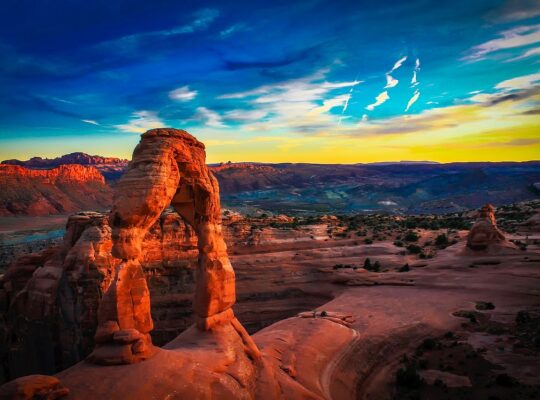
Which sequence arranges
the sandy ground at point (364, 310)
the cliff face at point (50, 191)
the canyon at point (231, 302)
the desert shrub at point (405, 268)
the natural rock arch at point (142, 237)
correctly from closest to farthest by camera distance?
the natural rock arch at point (142, 237), the canyon at point (231, 302), the sandy ground at point (364, 310), the desert shrub at point (405, 268), the cliff face at point (50, 191)

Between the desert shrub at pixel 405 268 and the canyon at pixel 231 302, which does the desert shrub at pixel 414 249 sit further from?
the desert shrub at pixel 405 268

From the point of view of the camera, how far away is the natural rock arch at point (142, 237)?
8.59 m

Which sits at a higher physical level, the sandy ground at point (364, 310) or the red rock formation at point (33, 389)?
the red rock formation at point (33, 389)

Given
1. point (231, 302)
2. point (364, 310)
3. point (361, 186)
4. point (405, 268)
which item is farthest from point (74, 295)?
point (361, 186)

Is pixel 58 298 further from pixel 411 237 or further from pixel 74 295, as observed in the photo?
pixel 411 237

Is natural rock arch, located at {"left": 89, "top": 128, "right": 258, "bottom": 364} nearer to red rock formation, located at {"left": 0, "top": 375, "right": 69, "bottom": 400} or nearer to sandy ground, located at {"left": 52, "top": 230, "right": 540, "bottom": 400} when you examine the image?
sandy ground, located at {"left": 52, "top": 230, "right": 540, "bottom": 400}

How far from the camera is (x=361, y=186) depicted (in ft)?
433

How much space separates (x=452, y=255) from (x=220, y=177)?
123323 mm

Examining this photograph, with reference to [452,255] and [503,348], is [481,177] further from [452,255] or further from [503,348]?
[503,348]

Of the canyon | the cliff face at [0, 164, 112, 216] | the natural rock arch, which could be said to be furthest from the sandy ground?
the cliff face at [0, 164, 112, 216]

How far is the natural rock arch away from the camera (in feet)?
28.2

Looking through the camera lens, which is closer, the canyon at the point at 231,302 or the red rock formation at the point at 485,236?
the canyon at the point at 231,302

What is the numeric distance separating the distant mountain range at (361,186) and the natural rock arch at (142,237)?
3061 inches

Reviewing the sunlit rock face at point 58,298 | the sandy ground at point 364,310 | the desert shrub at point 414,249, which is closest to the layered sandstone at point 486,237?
the sandy ground at point 364,310
